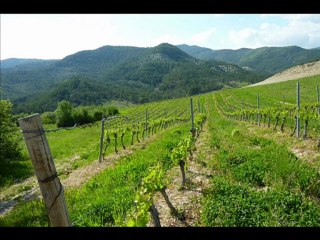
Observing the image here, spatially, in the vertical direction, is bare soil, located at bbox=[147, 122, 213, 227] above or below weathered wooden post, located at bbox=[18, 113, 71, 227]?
below

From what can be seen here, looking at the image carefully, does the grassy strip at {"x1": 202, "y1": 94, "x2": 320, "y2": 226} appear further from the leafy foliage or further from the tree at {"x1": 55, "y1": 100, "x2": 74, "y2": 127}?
the tree at {"x1": 55, "y1": 100, "x2": 74, "y2": 127}

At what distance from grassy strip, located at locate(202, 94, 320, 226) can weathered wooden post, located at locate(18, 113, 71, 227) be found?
370cm

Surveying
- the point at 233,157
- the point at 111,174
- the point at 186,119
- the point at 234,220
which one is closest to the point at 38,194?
the point at 111,174

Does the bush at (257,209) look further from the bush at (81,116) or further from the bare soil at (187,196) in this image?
the bush at (81,116)

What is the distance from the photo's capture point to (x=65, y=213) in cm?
423

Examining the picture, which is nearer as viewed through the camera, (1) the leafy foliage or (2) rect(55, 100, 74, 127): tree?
(1) the leafy foliage

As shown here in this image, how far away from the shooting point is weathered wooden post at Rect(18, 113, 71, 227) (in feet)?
12.7

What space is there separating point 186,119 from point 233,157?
34327 mm

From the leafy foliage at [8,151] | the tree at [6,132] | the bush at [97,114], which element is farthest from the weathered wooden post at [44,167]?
the bush at [97,114]

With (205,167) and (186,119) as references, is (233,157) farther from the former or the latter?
(186,119)

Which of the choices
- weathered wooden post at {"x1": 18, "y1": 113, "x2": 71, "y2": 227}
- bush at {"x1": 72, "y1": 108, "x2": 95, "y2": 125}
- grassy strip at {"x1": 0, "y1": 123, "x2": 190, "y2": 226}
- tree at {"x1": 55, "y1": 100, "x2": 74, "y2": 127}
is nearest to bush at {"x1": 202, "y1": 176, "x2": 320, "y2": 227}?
grassy strip at {"x1": 0, "y1": 123, "x2": 190, "y2": 226}

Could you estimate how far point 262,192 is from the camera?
818 cm

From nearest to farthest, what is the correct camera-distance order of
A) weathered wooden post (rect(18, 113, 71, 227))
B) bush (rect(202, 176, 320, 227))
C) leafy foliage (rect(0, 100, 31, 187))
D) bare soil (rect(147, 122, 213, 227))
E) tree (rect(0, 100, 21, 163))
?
weathered wooden post (rect(18, 113, 71, 227)) < bush (rect(202, 176, 320, 227)) < bare soil (rect(147, 122, 213, 227)) < leafy foliage (rect(0, 100, 31, 187)) < tree (rect(0, 100, 21, 163))

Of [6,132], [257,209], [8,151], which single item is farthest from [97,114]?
[257,209]
